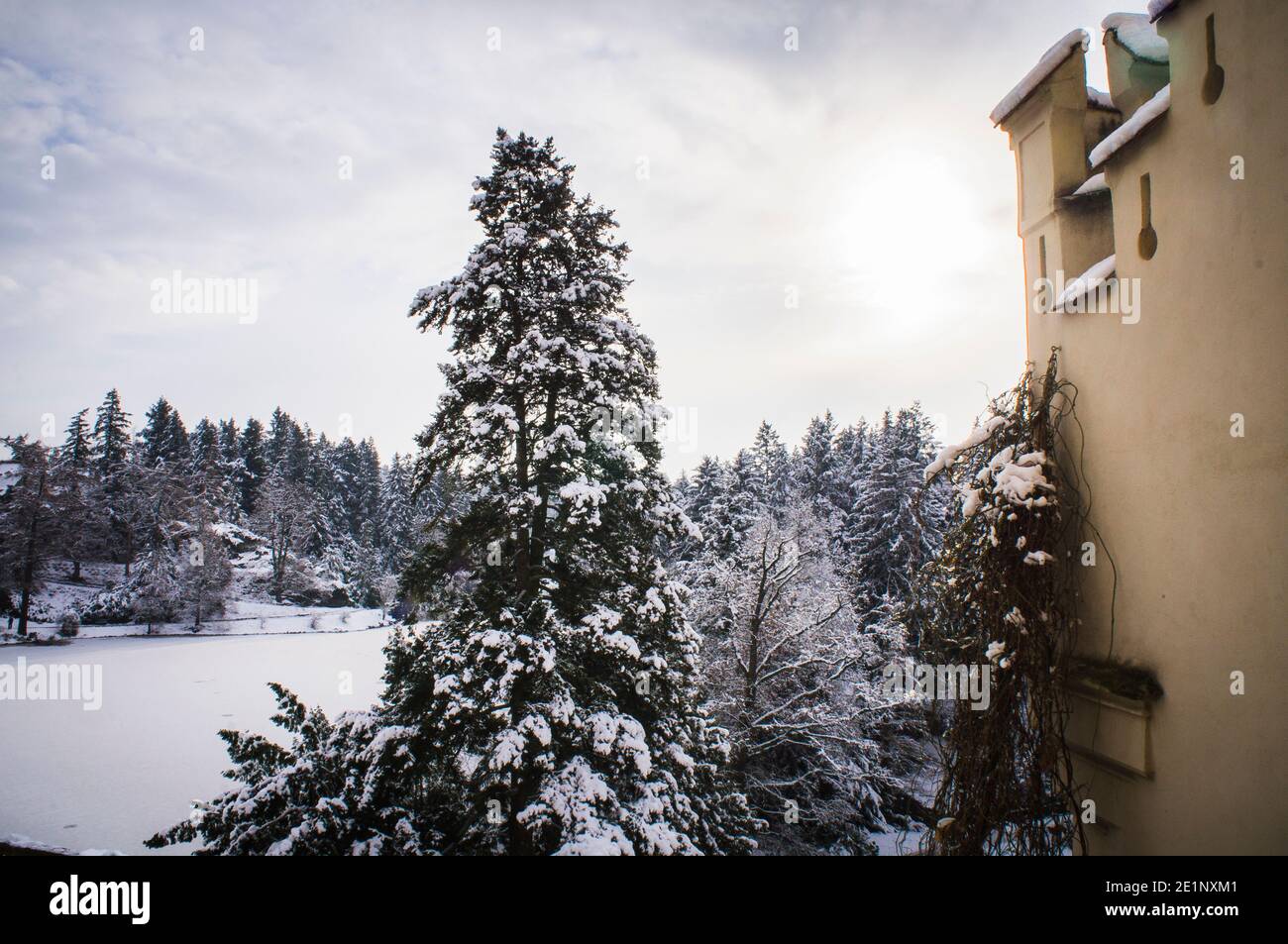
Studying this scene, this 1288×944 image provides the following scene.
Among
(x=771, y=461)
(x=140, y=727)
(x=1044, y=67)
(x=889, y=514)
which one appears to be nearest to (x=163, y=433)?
(x=140, y=727)

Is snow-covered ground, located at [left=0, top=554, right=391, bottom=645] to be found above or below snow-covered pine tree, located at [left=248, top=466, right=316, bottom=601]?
below

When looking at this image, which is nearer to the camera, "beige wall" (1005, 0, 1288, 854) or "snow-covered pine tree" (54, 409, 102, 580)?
"beige wall" (1005, 0, 1288, 854)

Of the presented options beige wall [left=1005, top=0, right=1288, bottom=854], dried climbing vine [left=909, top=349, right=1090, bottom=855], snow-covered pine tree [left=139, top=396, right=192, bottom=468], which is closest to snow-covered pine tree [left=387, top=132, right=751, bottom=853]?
dried climbing vine [left=909, top=349, right=1090, bottom=855]

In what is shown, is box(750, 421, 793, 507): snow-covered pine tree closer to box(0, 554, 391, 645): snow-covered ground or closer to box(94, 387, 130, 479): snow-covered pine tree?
box(0, 554, 391, 645): snow-covered ground

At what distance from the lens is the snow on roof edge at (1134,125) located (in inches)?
119

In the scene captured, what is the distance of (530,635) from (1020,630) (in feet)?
18.4

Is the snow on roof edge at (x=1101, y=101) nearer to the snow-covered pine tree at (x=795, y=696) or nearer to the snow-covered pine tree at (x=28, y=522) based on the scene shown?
the snow-covered pine tree at (x=795, y=696)

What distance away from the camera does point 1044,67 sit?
3904 mm

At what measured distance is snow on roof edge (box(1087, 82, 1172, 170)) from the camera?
302 cm

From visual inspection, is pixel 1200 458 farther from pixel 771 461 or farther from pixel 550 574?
pixel 771 461

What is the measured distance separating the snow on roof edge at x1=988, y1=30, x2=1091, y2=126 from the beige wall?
3.07 ft

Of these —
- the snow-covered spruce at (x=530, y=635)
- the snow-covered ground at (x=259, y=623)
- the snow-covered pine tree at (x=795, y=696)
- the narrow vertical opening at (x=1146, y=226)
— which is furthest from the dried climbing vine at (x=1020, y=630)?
the snow-covered ground at (x=259, y=623)

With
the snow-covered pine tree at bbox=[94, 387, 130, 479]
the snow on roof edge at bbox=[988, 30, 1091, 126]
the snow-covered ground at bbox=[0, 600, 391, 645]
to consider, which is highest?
the snow-covered pine tree at bbox=[94, 387, 130, 479]

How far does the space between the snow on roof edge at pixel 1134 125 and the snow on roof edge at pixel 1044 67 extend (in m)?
0.92
